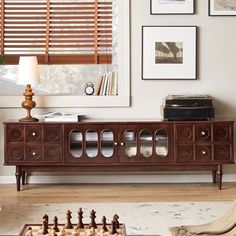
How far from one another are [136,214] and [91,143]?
40.6 inches

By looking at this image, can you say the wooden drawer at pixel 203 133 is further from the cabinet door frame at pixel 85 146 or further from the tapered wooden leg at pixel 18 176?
the tapered wooden leg at pixel 18 176

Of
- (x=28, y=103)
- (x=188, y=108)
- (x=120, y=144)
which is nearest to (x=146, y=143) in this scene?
→ (x=120, y=144)

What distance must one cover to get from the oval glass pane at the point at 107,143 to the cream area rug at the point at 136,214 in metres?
0.63

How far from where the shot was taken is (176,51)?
187 inches

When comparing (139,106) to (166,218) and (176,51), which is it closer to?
(176,51)

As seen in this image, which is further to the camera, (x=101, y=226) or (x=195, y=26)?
(x=195, y=26)

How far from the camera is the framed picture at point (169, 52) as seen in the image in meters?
4.73

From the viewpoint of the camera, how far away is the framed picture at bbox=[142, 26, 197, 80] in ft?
15.5

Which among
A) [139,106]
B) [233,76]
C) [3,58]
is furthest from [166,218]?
[3,58]

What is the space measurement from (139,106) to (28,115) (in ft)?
3.30

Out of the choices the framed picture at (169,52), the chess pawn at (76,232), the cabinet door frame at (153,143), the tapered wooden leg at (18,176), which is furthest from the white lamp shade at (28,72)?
the chess pawn at (76,232)

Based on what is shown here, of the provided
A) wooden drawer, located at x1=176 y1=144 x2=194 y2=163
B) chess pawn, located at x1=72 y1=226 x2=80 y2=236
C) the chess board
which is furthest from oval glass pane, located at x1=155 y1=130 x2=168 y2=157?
chess pawn, located at x1=72 y1=226 x2=80 y2=236

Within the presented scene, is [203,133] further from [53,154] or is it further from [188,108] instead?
[53,154]

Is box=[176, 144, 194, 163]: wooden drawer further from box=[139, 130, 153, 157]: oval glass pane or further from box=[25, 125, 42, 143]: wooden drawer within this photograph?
box=[25, 125, 42, 143]: wooden drawer
